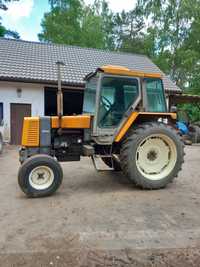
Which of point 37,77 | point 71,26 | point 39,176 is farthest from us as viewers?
point 71,26

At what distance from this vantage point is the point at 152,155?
16.3 ft

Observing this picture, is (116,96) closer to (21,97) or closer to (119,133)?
(119,133)

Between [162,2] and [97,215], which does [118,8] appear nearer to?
[162,2]

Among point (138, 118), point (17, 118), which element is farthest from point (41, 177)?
point (17, 118)

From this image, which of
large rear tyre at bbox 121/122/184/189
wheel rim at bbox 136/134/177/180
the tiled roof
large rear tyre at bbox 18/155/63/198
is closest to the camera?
large rear tyre at bbox 18/155/63/198

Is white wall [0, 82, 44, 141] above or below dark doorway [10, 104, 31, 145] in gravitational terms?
above

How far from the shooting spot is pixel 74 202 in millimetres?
4156

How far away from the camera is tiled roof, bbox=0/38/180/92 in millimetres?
11492

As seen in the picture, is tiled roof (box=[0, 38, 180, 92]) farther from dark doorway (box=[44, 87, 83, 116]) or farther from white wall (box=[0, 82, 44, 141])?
dark doorway (box=[44, 87, 83, 116])

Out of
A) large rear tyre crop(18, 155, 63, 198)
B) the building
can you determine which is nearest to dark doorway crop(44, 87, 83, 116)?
the building

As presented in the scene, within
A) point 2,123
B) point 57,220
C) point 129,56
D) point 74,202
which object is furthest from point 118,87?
point 129,56

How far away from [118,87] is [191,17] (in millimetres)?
21234

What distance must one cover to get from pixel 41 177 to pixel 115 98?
1.94 metres

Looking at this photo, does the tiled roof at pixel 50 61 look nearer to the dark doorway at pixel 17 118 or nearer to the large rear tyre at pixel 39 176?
the dark doorway at pixel 17 118
